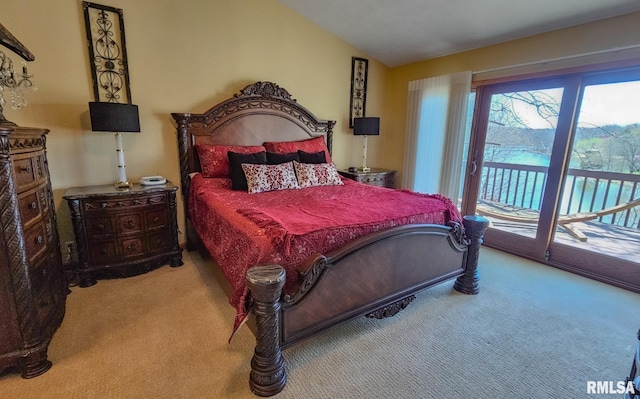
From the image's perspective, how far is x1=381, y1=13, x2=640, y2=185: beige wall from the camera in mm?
2529

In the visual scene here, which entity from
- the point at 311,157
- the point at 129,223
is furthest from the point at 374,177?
the point at 129,223

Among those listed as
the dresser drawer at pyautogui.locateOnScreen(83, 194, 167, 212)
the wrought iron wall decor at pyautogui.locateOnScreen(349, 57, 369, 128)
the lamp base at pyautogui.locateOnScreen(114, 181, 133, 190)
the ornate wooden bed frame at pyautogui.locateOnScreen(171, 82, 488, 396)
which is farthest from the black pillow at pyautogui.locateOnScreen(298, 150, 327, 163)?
the lamp base at pyautogui.locateOnScreen(114, 181, 133, 190)

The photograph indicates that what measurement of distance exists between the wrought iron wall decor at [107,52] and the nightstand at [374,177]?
2.65 metres

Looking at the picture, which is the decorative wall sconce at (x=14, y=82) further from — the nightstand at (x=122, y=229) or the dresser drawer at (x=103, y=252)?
the dresser drawer at (x=103, y=252)

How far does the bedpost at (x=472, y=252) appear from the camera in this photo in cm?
244

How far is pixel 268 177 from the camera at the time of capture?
9.54 ft

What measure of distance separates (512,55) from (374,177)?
2040 millimetres

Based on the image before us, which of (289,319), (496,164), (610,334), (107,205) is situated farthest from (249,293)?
(496,164)

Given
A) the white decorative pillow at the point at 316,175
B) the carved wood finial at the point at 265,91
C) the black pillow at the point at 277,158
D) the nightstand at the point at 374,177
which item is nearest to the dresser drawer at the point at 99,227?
the black pillow at the point at 277,158

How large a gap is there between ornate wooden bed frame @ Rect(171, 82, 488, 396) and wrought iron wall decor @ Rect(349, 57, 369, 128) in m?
1.97

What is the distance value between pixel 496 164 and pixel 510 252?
1051 millimetres

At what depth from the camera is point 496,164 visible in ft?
11.9

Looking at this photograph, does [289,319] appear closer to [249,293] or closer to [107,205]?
[249,293]

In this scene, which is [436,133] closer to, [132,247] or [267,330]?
[267,330]
